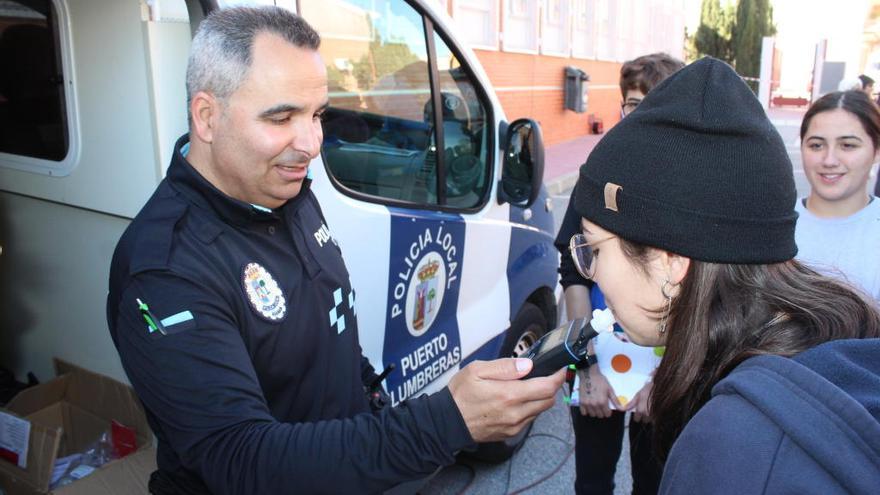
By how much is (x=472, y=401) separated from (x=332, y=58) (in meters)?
1.50

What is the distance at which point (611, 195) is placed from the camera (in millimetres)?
1221

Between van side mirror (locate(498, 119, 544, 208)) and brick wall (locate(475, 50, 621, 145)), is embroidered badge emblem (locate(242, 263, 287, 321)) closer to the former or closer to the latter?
van side mirror (locate(498, 119, 544, 208))

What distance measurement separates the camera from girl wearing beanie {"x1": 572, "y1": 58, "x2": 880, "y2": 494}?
934 millimetres

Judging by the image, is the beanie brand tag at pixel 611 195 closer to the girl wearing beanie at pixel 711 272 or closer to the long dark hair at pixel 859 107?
the girl wearing beanie at pixel 711 272

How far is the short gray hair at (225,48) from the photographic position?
144 centimetres

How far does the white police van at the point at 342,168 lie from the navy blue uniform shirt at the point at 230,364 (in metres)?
0.37

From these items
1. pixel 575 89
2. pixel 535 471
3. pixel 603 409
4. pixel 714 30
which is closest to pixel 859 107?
pixel 603 409

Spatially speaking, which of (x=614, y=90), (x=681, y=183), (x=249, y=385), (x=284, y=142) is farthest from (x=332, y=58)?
(x=614, y=90)

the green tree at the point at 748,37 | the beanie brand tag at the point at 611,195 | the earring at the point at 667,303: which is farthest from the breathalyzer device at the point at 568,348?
the green tree at the point at 748,37

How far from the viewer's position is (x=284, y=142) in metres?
1.52

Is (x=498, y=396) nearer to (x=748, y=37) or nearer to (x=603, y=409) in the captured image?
(x=603, y=409)

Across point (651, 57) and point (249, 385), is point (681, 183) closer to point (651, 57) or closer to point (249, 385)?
point (249, 385)

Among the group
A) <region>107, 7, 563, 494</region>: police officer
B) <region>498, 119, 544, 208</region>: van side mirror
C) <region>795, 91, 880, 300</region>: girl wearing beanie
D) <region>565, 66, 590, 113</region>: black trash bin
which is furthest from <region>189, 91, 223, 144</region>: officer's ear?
<region>565, 66, 590, 113</region>: black trash bin

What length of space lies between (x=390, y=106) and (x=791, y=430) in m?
2.10
